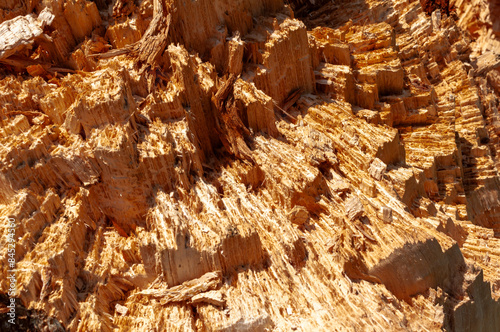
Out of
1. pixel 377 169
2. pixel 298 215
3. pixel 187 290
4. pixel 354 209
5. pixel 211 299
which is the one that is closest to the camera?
pixel 211 299

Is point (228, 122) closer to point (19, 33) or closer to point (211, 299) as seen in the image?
point (211, 299)

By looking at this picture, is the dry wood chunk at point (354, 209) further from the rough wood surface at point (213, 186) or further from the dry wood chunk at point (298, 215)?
the dry wood chunk at point (298, 215)

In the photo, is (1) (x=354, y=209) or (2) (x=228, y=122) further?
(2) (x=228, y=122)

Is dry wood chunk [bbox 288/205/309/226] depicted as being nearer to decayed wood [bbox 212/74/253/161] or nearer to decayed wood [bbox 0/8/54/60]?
decayed wood [bbox 212/74/253/161]

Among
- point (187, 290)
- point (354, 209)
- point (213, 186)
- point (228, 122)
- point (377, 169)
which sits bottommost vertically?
point (354, 209)

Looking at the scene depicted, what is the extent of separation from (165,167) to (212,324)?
288cm

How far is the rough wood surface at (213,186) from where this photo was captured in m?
6.57

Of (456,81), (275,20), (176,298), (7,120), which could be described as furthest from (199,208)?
(456,81)

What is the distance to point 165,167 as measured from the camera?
743cm

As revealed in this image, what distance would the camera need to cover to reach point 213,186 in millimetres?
7934

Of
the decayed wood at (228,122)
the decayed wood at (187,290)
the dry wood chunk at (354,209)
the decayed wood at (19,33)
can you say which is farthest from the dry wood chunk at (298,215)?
the decayed wood at (19,33)

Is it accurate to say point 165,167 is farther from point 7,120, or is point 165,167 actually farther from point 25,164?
point 7,120

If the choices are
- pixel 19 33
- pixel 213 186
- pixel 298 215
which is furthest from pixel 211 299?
pixel 19 33

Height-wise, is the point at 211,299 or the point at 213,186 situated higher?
the point at 213,186
